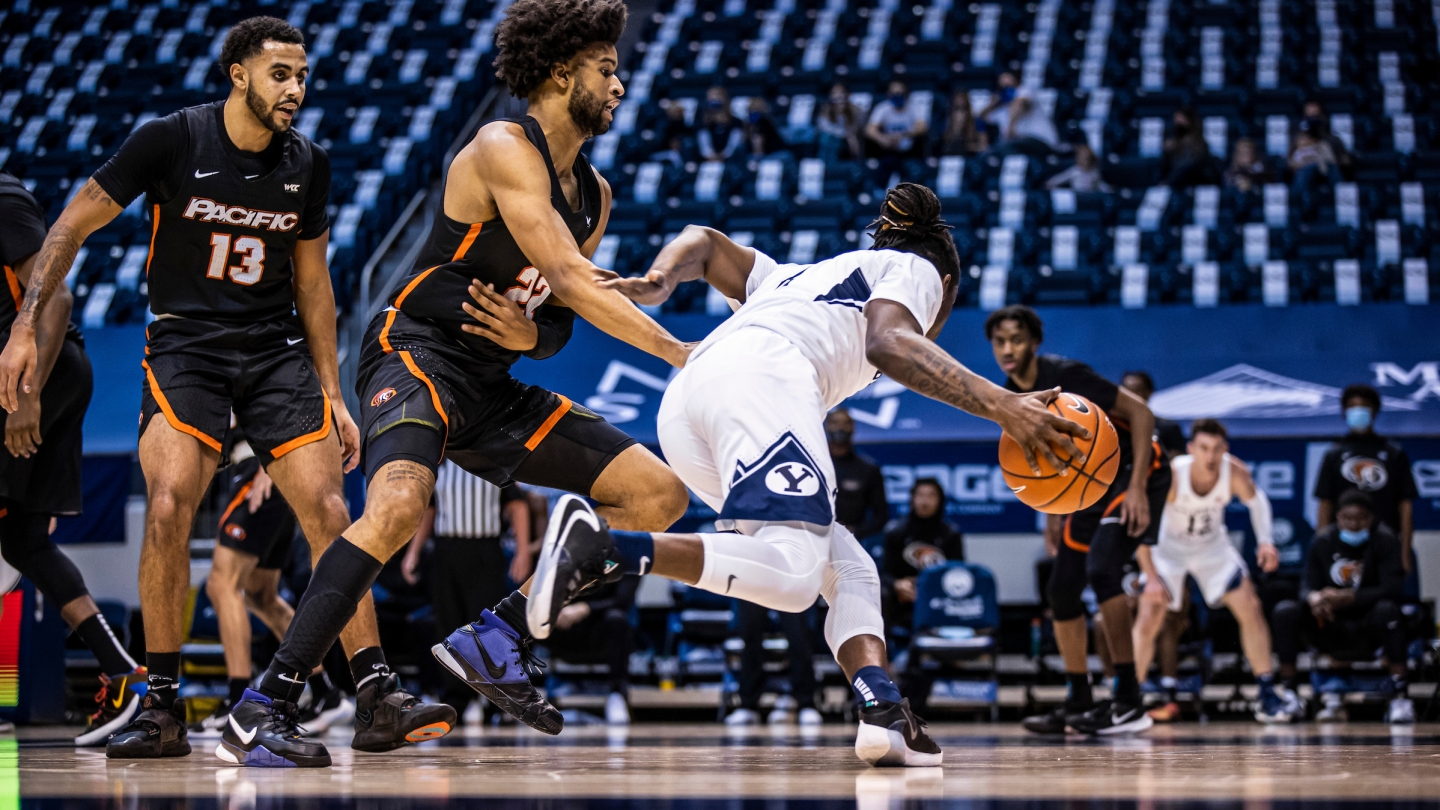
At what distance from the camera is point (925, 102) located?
13094 millimetres

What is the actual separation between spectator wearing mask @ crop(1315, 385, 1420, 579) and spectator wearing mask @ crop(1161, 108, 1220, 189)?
3781mm

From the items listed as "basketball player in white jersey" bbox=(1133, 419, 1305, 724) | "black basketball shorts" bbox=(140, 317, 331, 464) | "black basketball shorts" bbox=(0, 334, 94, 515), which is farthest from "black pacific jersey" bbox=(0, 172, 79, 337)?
Result: "basketball player in white jersey" bbox=(1133, 419, 1305, 724)

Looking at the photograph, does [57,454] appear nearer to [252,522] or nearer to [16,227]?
[16,227]

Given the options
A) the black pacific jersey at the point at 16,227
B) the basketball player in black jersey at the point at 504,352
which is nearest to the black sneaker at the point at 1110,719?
the basketball player in black jersey at the point at 504,352

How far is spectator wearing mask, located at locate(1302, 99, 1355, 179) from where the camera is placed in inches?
449

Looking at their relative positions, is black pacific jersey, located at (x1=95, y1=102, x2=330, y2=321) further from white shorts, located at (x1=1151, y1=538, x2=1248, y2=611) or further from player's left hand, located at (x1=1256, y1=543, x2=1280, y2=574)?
player's left hand, located at (x1=1256, y1=543, x2=1280, y2=574)

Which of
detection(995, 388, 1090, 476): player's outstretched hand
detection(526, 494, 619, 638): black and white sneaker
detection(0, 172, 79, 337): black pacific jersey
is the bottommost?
detection(526, 494, 619, 638): black and white sneaker

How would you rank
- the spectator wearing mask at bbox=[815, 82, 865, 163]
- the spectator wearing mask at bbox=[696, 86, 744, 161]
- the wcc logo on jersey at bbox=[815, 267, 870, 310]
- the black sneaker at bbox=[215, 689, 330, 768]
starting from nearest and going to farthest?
1. the black sneaker at bbox=[215, 689, 330, 768]
2. the wcc logo on jersey at bbox=[815, 267, 870, 310]
3. the spectator wearing mask at bbox=[815, 82, 865, 163]
4. the spectator wearing mask at bbox=[696, 86, 744, 161]

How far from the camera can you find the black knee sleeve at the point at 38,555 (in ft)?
15.6

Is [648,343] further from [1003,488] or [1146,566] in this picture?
[1003,488]

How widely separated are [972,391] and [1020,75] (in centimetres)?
1121

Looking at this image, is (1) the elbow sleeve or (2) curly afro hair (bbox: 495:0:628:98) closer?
(2) curly afro hair (bbox: 495:0:628:98)

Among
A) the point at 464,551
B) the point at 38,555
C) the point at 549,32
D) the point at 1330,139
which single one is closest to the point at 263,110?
the point at 549,32

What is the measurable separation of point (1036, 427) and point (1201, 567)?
17.1 ft
